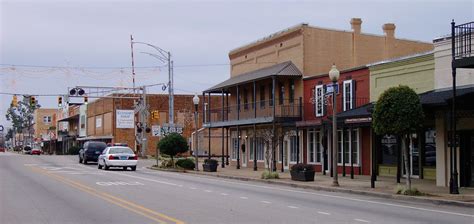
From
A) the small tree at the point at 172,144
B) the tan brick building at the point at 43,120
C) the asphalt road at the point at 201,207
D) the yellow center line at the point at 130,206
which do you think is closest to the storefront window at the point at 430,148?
the asphalt road at the point at 201,207

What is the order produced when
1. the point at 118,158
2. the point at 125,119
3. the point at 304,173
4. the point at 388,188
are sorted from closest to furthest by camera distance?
the point at 388,188 → the point at 304,173 → the point at 118,158 → the point at 125,119

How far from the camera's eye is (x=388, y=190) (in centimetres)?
2216

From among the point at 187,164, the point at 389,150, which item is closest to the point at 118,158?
the point at 187,164

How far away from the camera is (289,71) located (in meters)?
36.5

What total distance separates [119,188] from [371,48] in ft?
70.1

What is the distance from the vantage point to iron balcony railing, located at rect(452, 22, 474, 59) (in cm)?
2042

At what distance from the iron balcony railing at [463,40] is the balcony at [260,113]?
1447 centimetres

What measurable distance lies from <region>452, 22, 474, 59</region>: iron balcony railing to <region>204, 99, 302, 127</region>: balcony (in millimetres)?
14473

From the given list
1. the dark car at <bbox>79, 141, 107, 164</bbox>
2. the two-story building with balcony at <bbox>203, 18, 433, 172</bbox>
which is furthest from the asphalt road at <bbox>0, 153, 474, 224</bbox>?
the dark car at <bbox>79, 141, 107, 164</bbox>

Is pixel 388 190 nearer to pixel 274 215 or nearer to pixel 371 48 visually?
pixel 274 215

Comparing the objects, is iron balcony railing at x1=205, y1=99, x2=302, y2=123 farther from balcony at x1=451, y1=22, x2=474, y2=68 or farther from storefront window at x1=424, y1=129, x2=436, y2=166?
balcony at x1=451, y1=22, x2=474, y2=68

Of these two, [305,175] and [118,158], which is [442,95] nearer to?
[305,175]

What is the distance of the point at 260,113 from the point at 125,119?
38339mm

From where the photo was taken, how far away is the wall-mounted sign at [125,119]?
2955 inches
